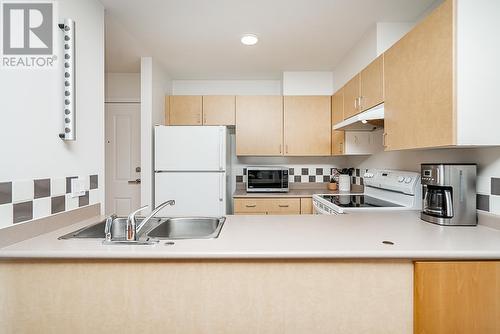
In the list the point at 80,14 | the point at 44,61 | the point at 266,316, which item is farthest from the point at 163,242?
the point at 80,14

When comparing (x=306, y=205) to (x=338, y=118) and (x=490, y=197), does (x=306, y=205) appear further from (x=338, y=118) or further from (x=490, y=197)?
(x=490, y=197)

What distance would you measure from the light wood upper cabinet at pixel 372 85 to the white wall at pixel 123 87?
2624mm

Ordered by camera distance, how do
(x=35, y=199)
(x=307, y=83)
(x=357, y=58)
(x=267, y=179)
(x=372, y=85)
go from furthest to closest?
(x=307, y=83) → (x=267, y=179) → (x=357, y=58) → (x=372, y=85) → (x=35, y=199)

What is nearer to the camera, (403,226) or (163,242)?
(163,242)

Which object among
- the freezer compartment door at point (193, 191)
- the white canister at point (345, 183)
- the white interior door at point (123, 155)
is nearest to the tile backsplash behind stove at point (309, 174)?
the white canister at point (345, 183)

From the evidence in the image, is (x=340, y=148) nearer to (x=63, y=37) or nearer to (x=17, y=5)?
(x=63, y=37)

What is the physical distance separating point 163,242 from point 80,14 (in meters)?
1.54

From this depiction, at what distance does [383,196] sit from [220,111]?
2030 millimetres

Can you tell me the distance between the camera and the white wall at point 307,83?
3457mm

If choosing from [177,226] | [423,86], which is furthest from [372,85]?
[177,226]

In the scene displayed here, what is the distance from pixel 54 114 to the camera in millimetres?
1500

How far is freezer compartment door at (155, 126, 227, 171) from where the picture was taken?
298cm

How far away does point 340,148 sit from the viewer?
3.11m

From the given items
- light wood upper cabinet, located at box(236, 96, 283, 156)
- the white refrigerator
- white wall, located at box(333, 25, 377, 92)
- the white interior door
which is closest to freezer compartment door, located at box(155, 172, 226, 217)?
the white refrigerator
